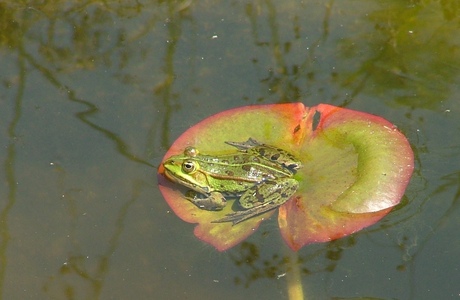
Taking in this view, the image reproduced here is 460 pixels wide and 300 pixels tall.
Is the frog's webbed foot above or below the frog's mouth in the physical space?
below

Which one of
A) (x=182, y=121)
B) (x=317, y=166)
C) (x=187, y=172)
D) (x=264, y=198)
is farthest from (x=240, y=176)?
(x=182, y=121)

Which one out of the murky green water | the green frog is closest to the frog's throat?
the green frog

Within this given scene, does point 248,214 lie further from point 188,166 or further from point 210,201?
point 188,166

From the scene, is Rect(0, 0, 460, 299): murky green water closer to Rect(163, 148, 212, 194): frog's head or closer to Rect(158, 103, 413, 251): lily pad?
Rect(158, 103, 413, 251): lily pad

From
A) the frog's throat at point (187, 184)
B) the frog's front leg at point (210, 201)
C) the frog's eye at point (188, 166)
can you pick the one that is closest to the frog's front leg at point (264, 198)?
the frog's front leg at point (210, 201)

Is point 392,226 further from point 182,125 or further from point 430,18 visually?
point 430,18

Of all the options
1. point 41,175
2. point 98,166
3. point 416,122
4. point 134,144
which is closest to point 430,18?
point 416,122

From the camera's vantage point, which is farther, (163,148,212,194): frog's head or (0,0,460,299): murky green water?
(163,148,212,194): frog's head
